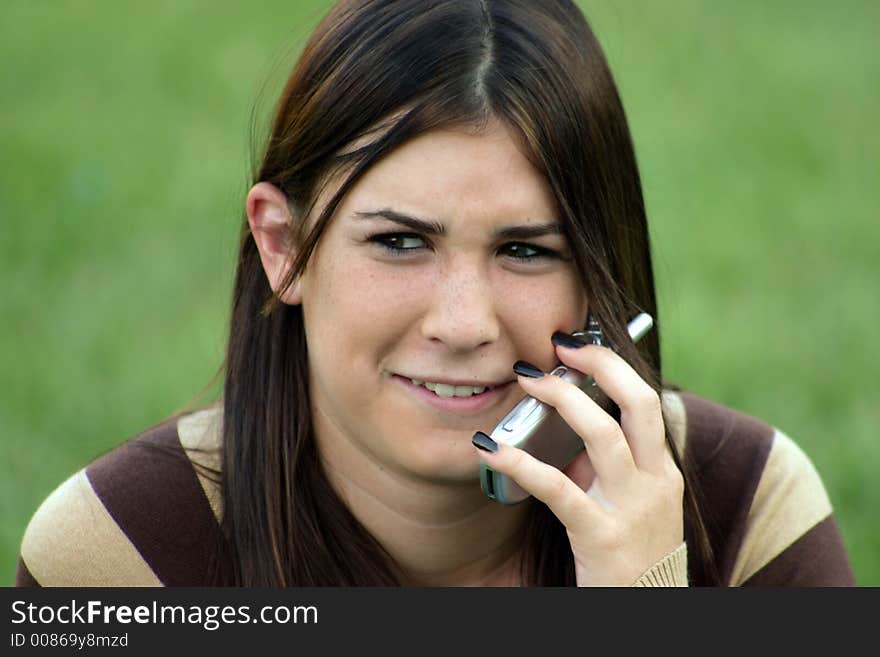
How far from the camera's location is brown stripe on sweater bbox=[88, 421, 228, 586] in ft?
11.0

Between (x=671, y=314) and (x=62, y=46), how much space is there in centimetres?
536

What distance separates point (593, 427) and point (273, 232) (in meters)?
0.92

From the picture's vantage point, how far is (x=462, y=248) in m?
2.97

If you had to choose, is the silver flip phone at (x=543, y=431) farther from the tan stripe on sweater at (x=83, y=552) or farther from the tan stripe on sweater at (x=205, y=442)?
the tan stripe on sweater at (x=83, y=552)

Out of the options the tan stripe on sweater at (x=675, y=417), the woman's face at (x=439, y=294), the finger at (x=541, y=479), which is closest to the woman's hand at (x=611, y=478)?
the finger at (x=541, y=479)

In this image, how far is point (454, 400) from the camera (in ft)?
10.1

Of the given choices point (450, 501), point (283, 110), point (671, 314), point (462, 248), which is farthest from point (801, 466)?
point (671, 314)

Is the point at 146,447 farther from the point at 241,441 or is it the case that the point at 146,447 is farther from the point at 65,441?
the point at 65,441

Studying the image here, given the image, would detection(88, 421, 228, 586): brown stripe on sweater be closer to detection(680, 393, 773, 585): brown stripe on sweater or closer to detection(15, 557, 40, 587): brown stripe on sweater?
detection(15, 557, 40, 587): brown stripe on sweater

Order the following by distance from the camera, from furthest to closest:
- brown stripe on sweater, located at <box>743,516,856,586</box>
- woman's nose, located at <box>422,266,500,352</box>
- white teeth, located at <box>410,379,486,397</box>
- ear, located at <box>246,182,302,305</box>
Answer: brown stripe on sweater, located at <box>743,516,856,586</box> → ear, located at <box>246,182,302,305</box> → white teeth, located at <box>410,379,486,397</box> → woman's nose, located at <box>422,266,500,352</box>

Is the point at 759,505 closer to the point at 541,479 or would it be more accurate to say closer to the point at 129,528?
the point at 541,479

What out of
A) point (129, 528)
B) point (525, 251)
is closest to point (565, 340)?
point (525, 251)

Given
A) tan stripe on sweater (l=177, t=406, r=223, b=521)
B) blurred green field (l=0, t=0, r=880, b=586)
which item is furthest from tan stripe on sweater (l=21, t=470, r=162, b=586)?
blurred green field (l=0, t=0, r=880, b=586)

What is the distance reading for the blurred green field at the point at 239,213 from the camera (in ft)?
20.5
